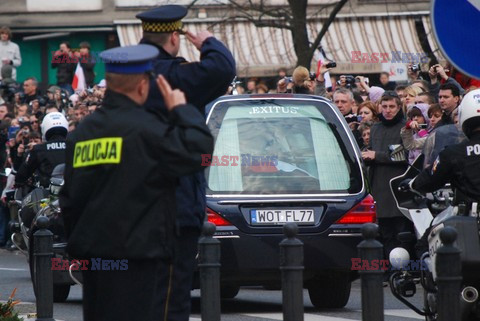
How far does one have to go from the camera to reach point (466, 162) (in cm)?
958

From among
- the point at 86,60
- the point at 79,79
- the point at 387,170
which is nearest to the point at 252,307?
the point at 387,170

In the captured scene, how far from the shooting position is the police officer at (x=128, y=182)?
6.74m

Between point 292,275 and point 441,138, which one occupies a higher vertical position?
point 441,138

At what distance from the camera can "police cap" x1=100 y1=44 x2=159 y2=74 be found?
6.86 metres

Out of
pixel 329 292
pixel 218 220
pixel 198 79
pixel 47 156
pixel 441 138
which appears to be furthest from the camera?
pixel 47 156

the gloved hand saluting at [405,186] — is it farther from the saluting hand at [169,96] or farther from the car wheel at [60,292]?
the car wheel at [60,292]

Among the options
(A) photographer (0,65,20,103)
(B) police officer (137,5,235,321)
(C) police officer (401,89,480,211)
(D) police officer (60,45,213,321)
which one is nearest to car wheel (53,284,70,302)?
(C) police officer (401,89,480,211)

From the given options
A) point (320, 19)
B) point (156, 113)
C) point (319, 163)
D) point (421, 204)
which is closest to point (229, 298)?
point (319, 163)

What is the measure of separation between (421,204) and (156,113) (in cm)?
441

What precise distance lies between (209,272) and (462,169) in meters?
1.86

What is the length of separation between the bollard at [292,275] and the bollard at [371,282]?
1.03 metres

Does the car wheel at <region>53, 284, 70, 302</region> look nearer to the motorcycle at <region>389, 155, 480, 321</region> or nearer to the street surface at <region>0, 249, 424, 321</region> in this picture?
the street surface at <region>0, 249, 424, 321</region>

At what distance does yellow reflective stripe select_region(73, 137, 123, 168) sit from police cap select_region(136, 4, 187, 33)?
44.7 inches

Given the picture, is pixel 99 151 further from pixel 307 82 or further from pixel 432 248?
pixel 307 82
